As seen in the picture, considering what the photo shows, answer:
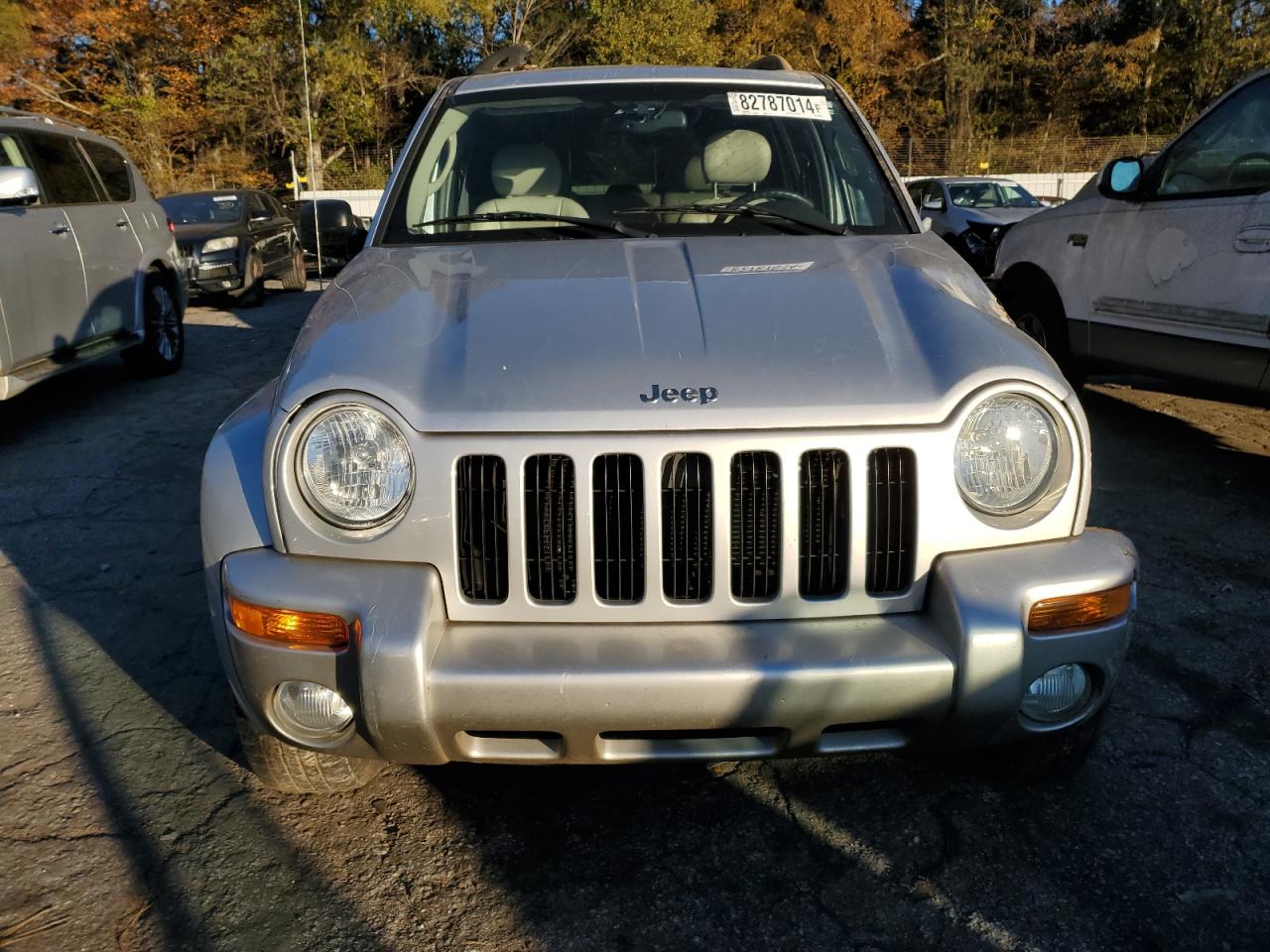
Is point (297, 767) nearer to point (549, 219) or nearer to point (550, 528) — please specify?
point (550, 528)

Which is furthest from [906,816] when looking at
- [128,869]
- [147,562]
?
[147,562]

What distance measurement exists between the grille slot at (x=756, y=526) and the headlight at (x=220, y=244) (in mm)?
11478

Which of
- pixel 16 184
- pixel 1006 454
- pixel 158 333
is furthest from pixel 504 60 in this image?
pixel 158 333

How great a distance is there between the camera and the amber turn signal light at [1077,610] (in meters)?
2.08

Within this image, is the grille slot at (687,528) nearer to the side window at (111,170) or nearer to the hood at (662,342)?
the hood at (662,342)

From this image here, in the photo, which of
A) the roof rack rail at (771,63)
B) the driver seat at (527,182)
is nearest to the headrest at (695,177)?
the driver seat at (527,182)

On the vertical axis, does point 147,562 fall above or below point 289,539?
below

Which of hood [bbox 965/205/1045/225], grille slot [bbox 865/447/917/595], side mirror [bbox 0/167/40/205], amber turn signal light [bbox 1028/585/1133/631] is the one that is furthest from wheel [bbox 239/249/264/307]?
amber turn signal light [bbox 1028/585/1133/631]

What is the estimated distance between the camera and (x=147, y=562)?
4.25m

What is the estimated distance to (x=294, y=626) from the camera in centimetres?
208

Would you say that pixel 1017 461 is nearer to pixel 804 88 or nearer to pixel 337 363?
pixel 337 363

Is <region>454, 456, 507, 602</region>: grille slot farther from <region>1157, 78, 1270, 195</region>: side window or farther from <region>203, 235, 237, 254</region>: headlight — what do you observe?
<region>203, 235, 237, 254</region>: headlight

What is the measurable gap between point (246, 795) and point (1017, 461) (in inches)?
81.2

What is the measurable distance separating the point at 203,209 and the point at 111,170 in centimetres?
572
